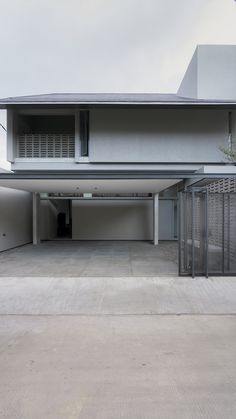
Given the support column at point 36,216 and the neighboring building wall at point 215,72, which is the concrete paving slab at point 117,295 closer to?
the support column at point 36,216

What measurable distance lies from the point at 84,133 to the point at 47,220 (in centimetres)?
652

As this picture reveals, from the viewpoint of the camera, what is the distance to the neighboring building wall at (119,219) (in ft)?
54.1

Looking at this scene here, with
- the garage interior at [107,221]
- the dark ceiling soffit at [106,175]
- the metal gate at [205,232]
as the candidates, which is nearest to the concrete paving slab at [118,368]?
the metal gate at [205,232]

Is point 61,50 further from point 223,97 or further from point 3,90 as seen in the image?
point 223,97

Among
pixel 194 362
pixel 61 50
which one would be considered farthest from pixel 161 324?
pixel 61 50

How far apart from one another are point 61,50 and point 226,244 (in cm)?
1371

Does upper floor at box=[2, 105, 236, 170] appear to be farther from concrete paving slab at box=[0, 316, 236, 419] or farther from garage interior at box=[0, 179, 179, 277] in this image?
concrete paving slab at box=[0, 316, 236, 419]

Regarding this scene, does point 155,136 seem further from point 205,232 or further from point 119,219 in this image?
point 205,232

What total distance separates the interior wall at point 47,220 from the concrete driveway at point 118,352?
33.5 feet

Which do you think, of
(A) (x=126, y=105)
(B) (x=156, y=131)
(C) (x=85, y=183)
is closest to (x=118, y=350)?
(C) (x=85, y=183)

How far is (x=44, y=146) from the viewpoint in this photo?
42.2 feet

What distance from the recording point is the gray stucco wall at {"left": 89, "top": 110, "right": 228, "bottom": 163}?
491 inches

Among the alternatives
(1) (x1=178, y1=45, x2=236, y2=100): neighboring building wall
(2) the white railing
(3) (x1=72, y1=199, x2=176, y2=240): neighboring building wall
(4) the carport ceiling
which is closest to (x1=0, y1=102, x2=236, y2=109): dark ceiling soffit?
(1) (x1=178, y1=45, x2=236, y2=100): neighboring building wall

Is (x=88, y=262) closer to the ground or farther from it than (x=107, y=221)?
closer to the ground
